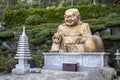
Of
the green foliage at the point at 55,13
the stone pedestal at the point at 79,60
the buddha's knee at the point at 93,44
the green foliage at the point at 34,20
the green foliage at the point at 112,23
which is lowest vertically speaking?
the stone pedestal at the point at 79,60

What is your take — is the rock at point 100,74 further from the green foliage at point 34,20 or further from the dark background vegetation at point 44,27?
the green foliage at point 34,20

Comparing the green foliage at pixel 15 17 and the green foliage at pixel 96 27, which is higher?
the green foliage at pixel 15 17

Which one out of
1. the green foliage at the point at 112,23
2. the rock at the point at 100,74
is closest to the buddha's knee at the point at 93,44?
the rock at the point at 100,74

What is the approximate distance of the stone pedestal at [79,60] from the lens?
1204cm

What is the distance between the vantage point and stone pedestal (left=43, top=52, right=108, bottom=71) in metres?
12.0

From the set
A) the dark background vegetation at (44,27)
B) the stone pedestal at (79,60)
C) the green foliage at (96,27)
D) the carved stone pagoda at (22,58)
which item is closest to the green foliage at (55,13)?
the dark background vegetation at (44,27)

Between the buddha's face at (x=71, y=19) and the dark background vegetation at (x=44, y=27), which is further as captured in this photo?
the dark background vegetation at (x=44, y=27)

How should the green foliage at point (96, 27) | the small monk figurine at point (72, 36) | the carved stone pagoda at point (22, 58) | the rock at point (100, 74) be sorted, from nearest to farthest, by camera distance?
1. the rock at point (100, 74)
2. the carved stone pagoda at point (22, 58)
3. the small monk figurine at point (72, 36)
4. the green foliage at point (96, 27)

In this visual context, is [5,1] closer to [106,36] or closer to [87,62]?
[106,36]

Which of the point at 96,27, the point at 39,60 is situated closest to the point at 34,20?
the point at 96,27

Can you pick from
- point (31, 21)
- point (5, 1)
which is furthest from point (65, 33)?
point (5, 1)

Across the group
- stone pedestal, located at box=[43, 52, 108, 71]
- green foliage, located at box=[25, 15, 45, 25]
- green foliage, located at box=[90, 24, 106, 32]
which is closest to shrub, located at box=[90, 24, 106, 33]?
green foliage, located at box=[90, 24, 106, 32]

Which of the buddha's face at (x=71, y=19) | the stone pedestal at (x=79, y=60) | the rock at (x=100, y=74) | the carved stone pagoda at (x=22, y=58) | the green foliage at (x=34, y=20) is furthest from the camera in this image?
the green foliage at (x=34, y=20)

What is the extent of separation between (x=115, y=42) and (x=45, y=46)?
5.07m
